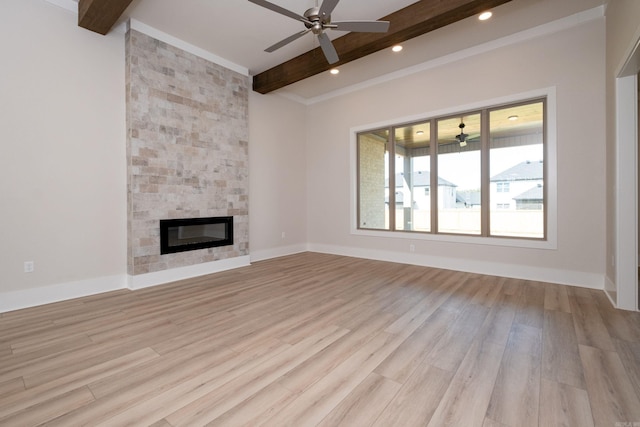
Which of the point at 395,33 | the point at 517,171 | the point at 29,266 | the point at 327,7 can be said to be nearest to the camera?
the point at 327,7

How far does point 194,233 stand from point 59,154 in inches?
72.7

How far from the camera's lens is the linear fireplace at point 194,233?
13.1ft

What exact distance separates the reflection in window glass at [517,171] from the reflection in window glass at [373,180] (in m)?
1.86

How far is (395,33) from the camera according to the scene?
3523 millimetres

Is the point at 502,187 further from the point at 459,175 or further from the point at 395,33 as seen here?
the point at 395,33

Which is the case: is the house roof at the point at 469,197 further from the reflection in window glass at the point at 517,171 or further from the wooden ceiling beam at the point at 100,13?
the wooden ceiling beam at the point at 100,13

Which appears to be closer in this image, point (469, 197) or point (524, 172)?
point (524, 172)

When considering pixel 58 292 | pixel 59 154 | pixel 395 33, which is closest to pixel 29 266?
pixel 58 292

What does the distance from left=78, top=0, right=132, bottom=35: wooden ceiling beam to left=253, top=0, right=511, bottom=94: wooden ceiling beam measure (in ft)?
7.64

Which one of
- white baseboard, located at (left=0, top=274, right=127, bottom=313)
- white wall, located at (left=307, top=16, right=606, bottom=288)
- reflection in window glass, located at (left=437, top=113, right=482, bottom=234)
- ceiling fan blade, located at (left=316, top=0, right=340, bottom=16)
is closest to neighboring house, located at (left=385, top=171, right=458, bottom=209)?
reflection in window glass, located at (left=437, top=113, right=482, bottom=234)

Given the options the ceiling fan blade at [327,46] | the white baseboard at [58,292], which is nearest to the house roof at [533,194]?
the ceiling fan blade at [327,46]

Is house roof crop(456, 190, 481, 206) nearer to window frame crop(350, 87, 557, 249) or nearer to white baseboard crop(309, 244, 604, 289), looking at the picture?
window frame crop(350, 87, 557, 249)

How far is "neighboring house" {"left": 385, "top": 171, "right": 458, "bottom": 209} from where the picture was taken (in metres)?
4.77

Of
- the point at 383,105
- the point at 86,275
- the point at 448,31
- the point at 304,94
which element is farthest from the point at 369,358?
the point at 304,94
